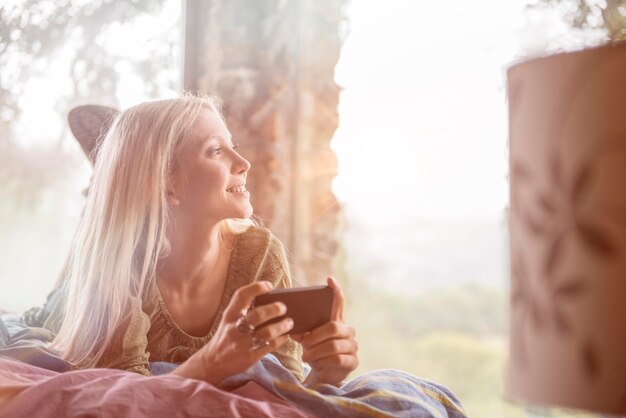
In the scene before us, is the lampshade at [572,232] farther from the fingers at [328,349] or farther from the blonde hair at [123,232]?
the blonde hair at [123,232]

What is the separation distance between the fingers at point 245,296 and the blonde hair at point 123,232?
260mm

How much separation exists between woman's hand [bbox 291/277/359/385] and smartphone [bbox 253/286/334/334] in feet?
0.04

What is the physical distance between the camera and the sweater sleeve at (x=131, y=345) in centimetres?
110

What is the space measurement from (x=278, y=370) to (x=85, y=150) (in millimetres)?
860

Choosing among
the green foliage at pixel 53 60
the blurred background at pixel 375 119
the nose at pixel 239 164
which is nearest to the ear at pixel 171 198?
the nose at pixel 239 164

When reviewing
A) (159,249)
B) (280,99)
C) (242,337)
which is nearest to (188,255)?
(159,249)

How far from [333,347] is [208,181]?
335 mm

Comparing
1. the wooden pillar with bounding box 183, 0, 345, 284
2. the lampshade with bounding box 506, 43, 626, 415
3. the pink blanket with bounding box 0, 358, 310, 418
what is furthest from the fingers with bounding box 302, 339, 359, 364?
the wooden pillar with bounding box 183, 0, 345, 284

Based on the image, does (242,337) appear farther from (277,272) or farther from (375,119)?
(375,119)

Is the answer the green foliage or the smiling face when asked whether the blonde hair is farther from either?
the green foliage

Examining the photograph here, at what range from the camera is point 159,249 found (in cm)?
117

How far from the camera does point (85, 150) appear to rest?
63.7 inches

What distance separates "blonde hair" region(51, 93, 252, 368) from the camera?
3.79 ft

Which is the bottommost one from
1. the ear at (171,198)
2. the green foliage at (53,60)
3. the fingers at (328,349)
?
the fingers at (328,349)
